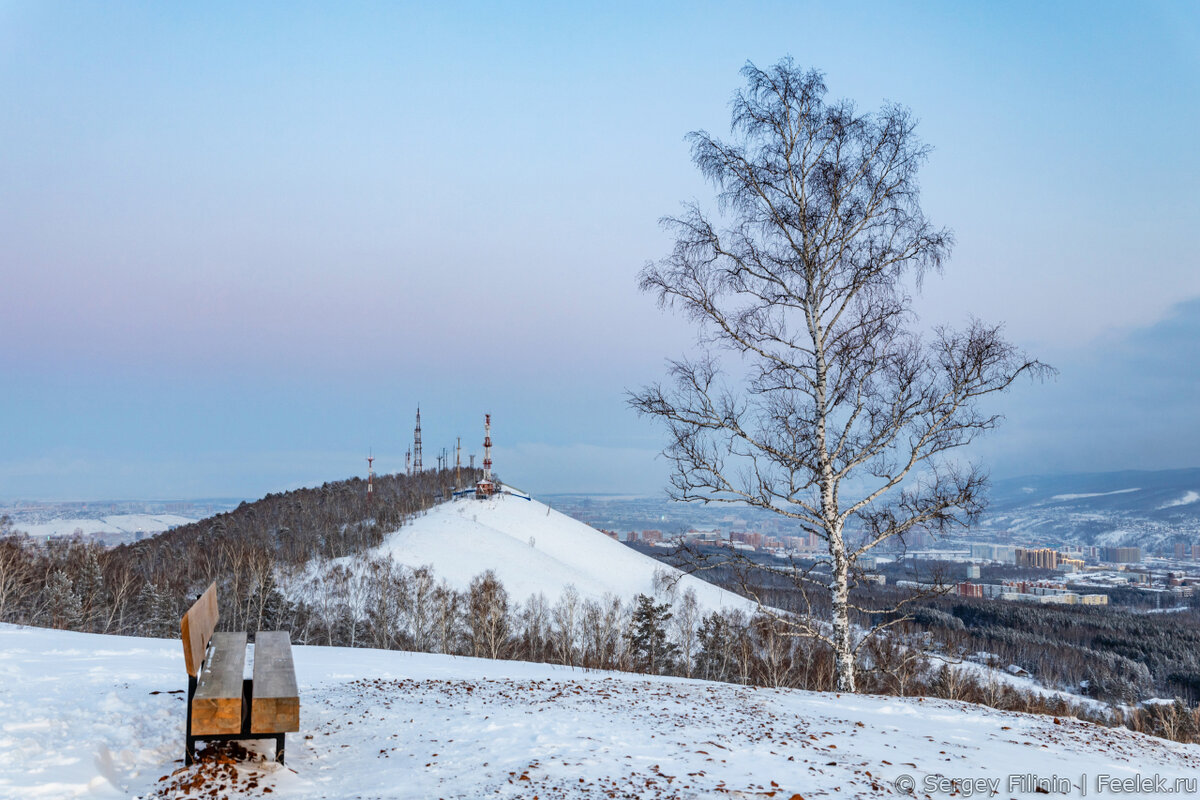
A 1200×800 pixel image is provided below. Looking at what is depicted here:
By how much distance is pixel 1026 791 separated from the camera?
640 cm

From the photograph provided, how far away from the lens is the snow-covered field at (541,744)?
602cm

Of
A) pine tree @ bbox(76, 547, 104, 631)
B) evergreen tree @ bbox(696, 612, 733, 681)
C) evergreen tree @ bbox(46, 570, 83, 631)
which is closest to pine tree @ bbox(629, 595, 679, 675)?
evergreen tree @ bbox(696, 612, 733, 681)

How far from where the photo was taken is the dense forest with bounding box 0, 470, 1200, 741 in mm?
41906

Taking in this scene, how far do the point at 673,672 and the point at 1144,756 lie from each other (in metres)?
43.8

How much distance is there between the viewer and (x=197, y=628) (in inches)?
255

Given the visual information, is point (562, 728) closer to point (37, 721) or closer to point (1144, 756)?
point (37, 721)

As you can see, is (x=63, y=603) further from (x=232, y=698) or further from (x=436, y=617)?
(x=232, y=698)

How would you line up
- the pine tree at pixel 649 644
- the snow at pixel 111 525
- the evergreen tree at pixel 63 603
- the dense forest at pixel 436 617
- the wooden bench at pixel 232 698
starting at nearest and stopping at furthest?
the wooden bench at pixel 232 698 < the evergreen tree at pixel 63 603 < the dense forest at pixel 436 617 < the pine tree at pixel 649 644 < the snow at pixel 111 525

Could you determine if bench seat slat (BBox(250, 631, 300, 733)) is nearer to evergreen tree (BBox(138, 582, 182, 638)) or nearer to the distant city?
evergreen tree (BBox(138, 582, 182, 638))

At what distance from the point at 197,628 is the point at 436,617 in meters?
48.4

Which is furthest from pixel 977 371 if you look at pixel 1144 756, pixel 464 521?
pixel 464 521

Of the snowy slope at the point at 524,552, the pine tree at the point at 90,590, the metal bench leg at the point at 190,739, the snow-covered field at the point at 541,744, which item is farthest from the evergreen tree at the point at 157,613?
the metal bench leg at the point at 190,739

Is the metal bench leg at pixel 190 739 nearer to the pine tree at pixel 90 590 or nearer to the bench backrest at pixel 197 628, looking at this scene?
the bench backrest at pixel 197 628

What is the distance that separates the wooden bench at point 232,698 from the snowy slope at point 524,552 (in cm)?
5511
